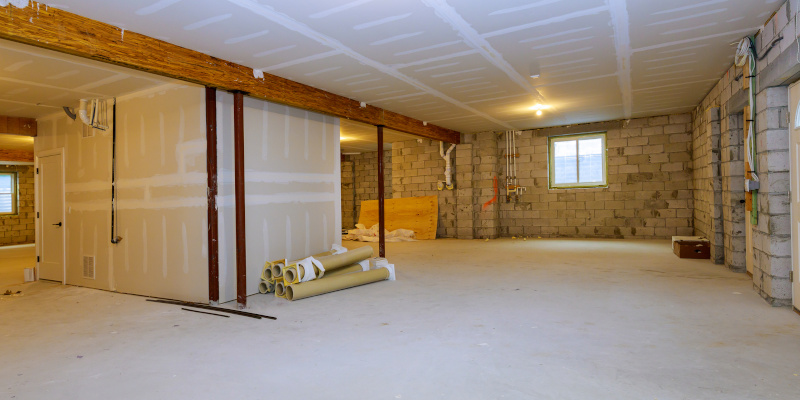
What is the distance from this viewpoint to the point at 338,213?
6488mm

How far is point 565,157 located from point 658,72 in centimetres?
473

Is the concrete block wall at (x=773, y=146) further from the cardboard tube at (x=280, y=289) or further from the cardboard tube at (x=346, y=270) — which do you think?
the cardboard tube at (x=280, y=289)

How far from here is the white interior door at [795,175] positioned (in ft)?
12.1

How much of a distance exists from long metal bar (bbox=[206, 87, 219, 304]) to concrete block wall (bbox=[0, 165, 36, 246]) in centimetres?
1185

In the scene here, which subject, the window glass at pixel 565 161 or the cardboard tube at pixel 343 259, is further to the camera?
the window glass at pixel 565 161

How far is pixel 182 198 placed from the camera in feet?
16.3

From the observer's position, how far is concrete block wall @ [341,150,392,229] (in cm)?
1440

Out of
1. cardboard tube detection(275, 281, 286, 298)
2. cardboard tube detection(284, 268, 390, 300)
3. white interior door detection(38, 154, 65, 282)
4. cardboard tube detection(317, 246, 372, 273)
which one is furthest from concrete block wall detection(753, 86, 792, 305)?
white interior door detection(38, 154, 65, 282)

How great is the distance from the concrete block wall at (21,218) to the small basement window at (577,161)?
14.3 metres

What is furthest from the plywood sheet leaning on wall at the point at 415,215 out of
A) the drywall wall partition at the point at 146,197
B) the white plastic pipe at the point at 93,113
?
the white plastic pipe at the point at 93,113

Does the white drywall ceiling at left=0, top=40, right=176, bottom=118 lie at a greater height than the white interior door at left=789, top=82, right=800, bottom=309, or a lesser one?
greater

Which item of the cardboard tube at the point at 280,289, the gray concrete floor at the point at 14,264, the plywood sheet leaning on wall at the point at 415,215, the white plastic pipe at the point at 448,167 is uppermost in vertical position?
the white plastic pipe at the point at 448,167

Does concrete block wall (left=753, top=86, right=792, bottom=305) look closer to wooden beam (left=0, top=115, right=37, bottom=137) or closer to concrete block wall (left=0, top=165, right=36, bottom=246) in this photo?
wooden beam (left=0, top=115, right=37, bottom=137)

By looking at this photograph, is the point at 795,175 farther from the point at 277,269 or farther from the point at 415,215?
the point at 415,215
